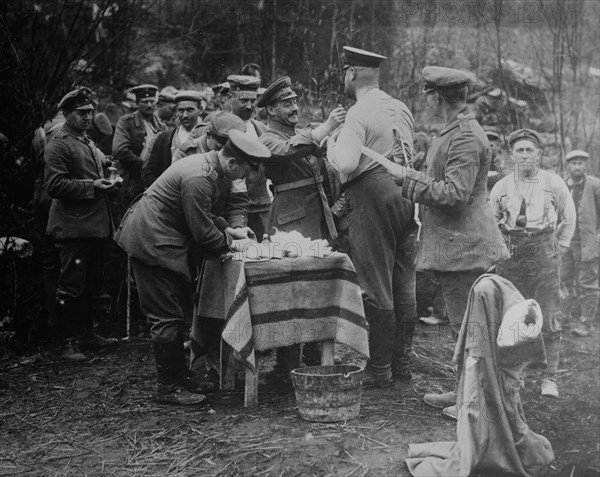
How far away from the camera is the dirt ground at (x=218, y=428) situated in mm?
4285

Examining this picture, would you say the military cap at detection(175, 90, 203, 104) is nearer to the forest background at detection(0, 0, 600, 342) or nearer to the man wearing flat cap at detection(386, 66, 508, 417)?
the forest background at detection(0, 0, 600, 342)

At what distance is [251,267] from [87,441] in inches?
65.0

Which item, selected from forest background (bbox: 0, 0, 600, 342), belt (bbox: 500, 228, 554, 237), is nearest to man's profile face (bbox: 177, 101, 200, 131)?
forest background (bbox: 0, 0, 600, 342)

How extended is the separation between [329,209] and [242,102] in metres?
1.68

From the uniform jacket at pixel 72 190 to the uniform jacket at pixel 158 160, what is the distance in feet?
1.91

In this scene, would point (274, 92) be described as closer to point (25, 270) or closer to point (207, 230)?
point (207, 230)

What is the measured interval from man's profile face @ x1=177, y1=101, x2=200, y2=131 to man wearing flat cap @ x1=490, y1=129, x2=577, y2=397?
10.7 ft

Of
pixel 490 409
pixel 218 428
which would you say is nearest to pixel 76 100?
pixel 218 428

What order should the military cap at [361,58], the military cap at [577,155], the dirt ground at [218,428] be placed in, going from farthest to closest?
the military cap at [577,155] → the military cap at [361,58] → the dirt ground at [218,428]

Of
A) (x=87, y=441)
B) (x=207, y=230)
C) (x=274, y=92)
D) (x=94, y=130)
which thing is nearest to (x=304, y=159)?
(x=274, y=92)

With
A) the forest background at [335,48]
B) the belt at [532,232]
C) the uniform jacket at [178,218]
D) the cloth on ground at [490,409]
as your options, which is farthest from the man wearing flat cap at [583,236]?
the uniform jacket at [178,218]

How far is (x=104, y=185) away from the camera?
6711mm

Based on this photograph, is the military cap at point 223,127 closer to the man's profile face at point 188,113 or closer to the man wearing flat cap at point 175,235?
the man wearing flat cap at point 175,235

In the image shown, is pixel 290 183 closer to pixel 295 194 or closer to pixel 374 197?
pixel 295 194
